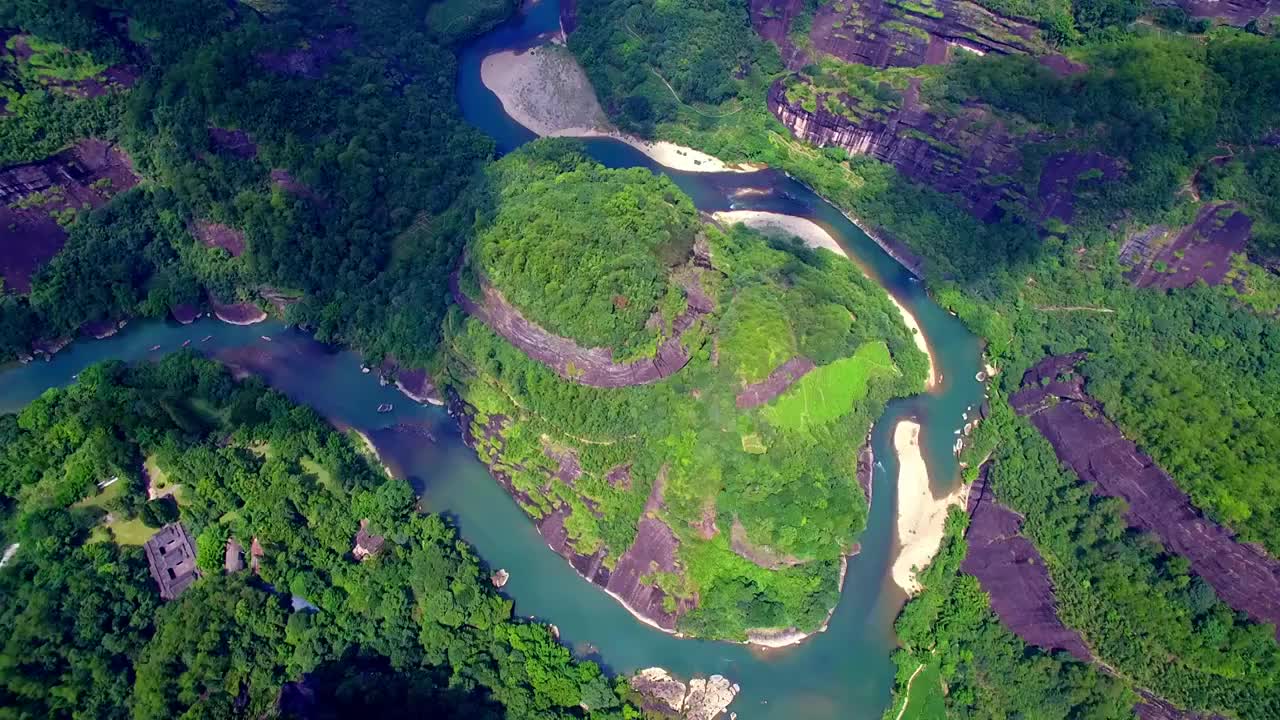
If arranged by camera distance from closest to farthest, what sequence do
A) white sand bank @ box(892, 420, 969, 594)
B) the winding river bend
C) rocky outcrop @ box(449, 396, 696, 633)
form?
the winding river bend
rocky outcrop @ box(449, 396, 696, 633)
white sand bank @ box(892, 420, 969, 594)

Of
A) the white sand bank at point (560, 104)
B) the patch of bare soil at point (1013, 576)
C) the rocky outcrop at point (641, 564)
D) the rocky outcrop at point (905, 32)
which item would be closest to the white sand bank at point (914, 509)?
the patch of bare soil at point (1013, 576)

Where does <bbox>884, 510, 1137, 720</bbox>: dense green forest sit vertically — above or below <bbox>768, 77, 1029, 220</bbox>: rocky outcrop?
below

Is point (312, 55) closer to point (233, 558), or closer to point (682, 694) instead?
point (233, 558)

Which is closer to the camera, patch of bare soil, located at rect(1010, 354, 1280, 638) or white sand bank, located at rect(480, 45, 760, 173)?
patch of bare soil, located at rect(1010, 354, 1280, 638)

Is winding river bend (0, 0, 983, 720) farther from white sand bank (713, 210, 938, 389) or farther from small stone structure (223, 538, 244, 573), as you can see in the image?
small stone structure (223, 538, 244, 573)

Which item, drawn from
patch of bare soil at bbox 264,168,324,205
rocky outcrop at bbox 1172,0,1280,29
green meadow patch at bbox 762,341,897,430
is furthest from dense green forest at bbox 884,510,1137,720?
patch of bare soil at bbox 264,168,324,205

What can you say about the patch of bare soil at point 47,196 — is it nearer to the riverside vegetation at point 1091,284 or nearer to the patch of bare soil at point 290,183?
the patch of bare soil at point 290,183

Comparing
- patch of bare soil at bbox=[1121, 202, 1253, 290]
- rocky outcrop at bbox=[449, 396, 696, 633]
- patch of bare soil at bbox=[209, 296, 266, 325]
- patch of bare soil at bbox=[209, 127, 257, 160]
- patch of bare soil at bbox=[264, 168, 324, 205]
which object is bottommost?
rocky outcrop at bbox=[449, 396, 696, 633]
